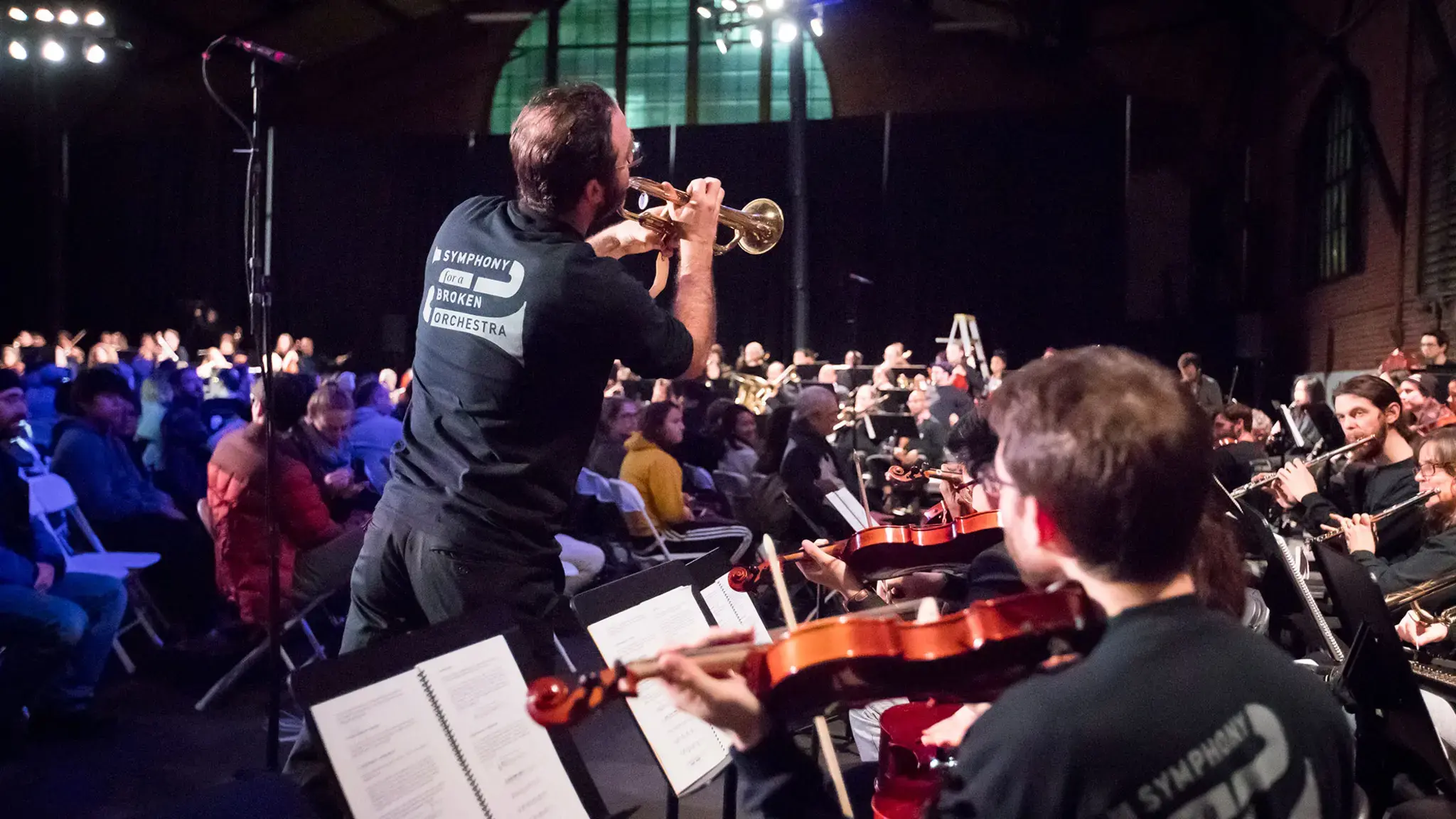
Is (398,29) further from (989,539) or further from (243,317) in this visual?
(989,539)

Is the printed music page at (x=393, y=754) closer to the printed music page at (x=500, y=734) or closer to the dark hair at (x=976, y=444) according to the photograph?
the printed music page at (x=500, y=734)

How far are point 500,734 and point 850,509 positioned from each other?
10.6ft

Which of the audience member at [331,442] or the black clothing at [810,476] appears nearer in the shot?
the audience member at [331,442]

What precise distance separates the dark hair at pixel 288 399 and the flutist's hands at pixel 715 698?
3719mm

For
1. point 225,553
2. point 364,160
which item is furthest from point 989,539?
point 364,160

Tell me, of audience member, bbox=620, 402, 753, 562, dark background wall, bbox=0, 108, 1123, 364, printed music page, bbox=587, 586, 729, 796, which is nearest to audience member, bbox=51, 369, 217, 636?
audience member, bbox=620, 402, 753, 562

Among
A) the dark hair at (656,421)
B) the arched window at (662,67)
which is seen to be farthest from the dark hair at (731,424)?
the arched window at (662,67)

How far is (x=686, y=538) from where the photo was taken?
6.41 m

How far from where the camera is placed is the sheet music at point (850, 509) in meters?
4.78

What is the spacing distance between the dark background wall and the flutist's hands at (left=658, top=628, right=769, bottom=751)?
1457cm

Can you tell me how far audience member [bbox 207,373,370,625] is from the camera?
Answer: 4395 millimetres

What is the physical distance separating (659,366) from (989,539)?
1.09 metres

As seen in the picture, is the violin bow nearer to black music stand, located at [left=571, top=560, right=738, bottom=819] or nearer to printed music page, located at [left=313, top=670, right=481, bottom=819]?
black music stand, located at [left=571, top=560, right=738, bottom=819]

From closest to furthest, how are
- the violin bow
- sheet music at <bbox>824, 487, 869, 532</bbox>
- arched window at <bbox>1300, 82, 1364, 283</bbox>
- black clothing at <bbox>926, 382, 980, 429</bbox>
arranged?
the violin bow, sheet music at <bbox>824, 487, 869, 532</bbox>, black clothing at <bbox>926, 382, 980, 429</bbox>, arched window at <bbox>1300, 82, 1364, 283</bbox>
